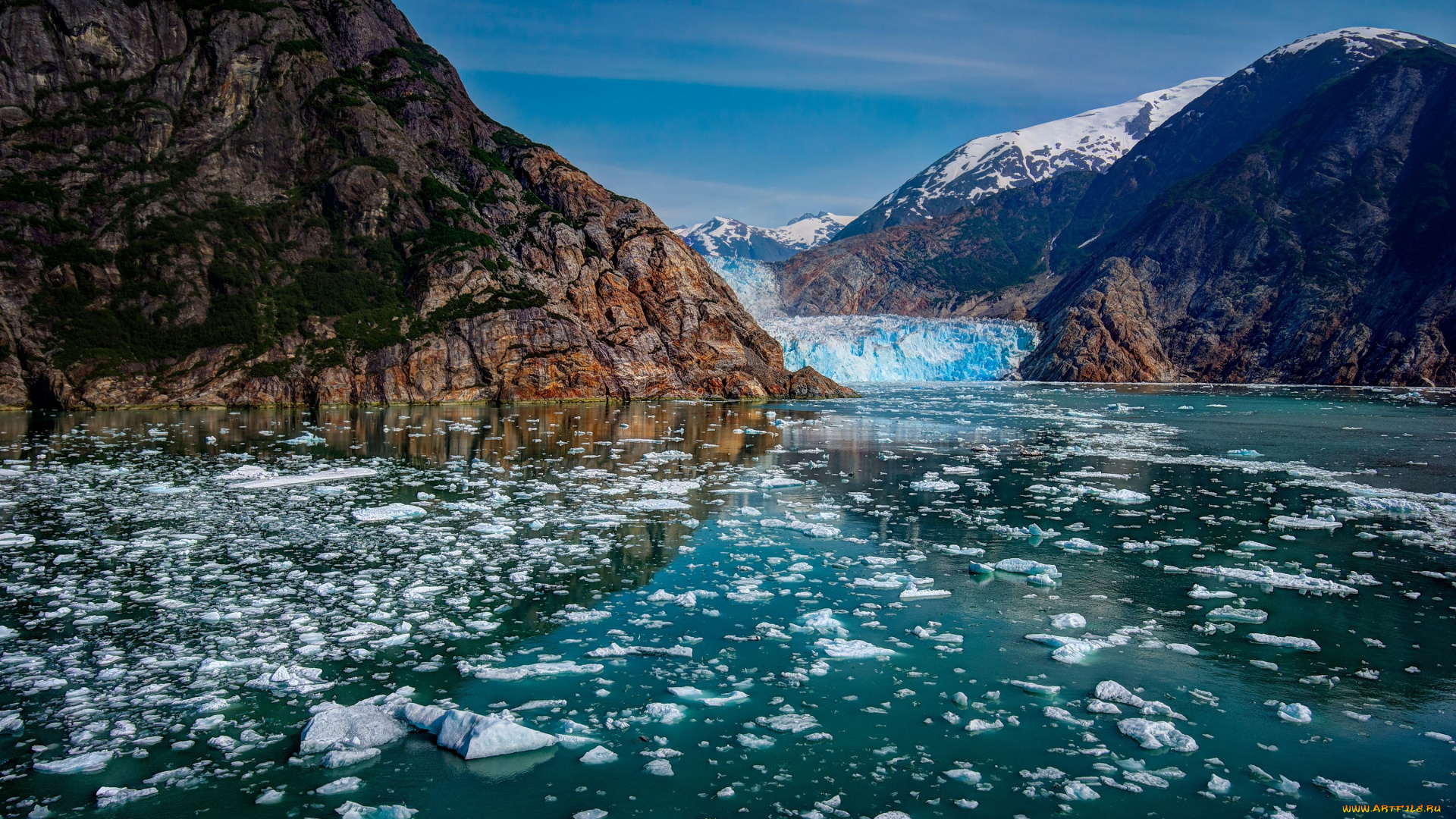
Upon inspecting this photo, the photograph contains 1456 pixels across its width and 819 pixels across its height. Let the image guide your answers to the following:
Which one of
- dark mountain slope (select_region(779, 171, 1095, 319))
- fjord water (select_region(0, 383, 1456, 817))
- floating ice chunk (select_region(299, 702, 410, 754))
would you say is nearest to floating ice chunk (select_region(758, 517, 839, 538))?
fjord water (select_region(0, 383, 1456, 817))

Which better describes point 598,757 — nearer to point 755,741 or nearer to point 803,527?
point 755,741

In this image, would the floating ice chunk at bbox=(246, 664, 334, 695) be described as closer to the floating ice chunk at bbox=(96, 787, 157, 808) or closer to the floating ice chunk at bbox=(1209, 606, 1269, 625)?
the floating ice chunk at bbox=(96, 787, 157, 808)

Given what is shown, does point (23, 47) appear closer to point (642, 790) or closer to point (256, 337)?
point (256, 337)

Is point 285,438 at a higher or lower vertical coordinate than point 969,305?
lower

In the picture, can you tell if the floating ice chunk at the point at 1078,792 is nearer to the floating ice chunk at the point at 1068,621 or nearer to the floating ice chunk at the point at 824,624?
the floating ice chunk at the point at 824,624

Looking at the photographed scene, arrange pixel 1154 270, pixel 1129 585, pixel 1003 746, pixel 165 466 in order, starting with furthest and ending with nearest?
1. pixel 1154 270
2. pixel 165 466
3. pixel 1129 585
4. pixel 1003 746

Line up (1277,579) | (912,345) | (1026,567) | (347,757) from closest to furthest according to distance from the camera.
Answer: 1. (347,757)
2. (1277,579)
3. (1026,567)
4. (912,345)

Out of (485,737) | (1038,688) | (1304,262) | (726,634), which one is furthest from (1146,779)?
(1304,262)

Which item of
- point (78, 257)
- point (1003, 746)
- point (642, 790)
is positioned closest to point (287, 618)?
point (642, 790)

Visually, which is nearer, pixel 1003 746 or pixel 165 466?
pixel 1003 746
